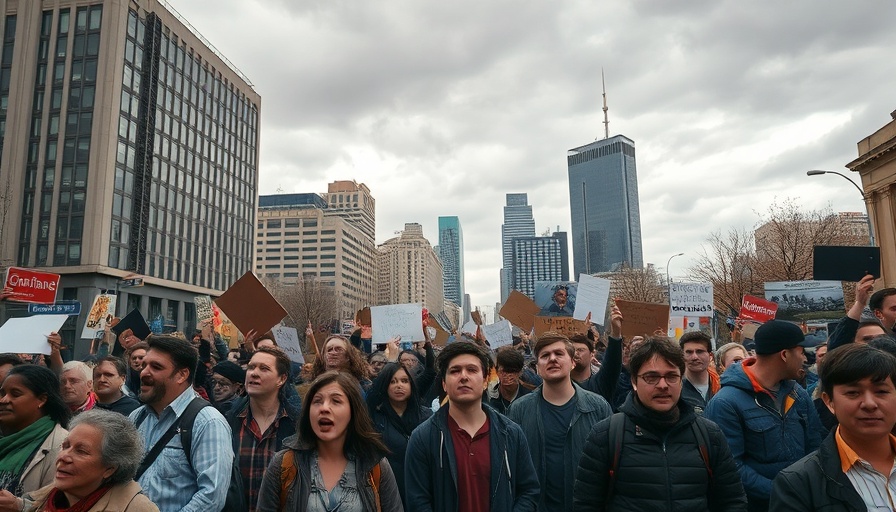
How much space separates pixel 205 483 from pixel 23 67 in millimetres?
58372

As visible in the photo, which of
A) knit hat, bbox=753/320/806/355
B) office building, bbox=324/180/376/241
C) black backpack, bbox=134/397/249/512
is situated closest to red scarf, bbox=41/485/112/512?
black backpack, bbox=134/397/249/512

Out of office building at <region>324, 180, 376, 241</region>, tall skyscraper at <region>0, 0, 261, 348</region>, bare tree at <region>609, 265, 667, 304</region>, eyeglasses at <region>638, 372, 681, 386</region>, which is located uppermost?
office building at <region>324, 180, 376, 241</region>

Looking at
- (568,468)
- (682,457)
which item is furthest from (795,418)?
(568,468)

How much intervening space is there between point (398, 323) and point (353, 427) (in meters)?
5.39

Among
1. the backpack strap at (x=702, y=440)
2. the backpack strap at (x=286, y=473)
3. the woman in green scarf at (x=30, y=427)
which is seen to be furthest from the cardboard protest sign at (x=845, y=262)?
the woman in green scarf at (x=30, y=427)

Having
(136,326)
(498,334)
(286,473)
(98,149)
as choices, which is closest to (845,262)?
(286,473)

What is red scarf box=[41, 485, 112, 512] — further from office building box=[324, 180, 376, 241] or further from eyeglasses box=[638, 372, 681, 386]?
office building box=[324, 180, 376, 241]

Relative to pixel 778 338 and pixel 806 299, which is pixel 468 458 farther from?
pixel 806 299

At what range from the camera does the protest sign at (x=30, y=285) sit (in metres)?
8.54

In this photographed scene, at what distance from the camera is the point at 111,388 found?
16.9 feet

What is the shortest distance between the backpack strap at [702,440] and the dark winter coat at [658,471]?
1 centimetres

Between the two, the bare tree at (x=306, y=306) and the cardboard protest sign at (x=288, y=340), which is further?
the bare tree at (x=306, y=306)

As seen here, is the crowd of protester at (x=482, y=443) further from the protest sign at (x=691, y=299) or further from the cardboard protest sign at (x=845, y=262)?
the protest sign at (x=691, y=299)

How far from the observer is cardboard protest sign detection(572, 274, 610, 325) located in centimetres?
879
